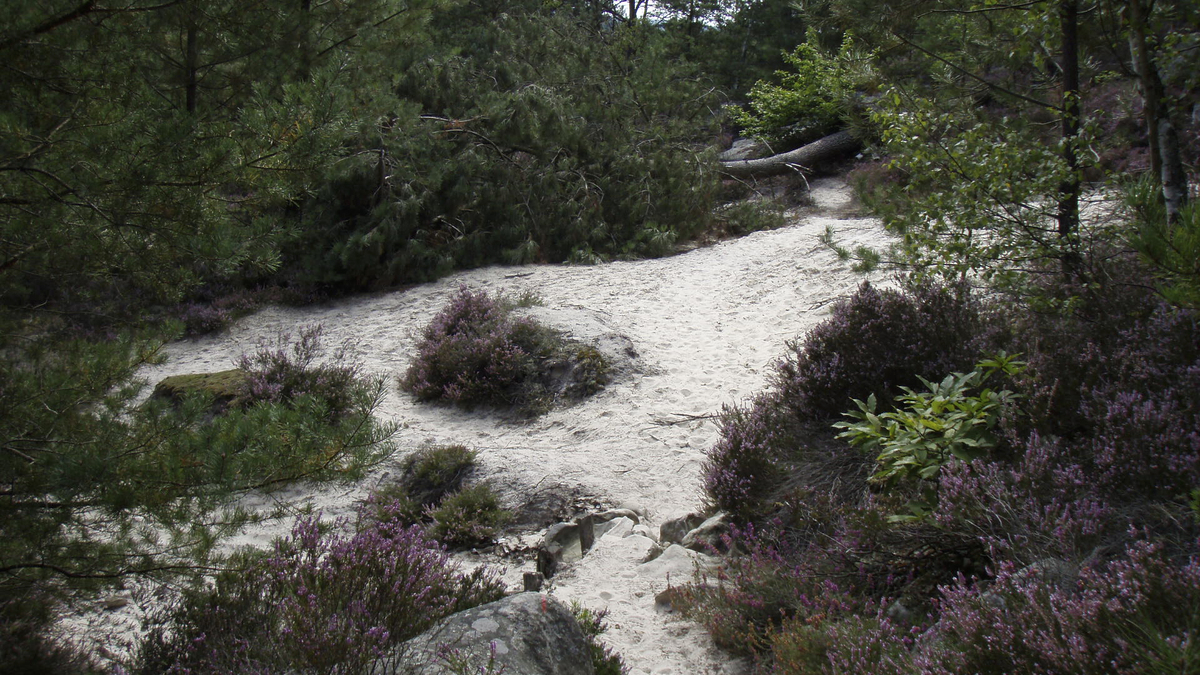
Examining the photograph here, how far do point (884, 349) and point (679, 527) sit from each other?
5.43 ft

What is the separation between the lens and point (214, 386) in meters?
6.84

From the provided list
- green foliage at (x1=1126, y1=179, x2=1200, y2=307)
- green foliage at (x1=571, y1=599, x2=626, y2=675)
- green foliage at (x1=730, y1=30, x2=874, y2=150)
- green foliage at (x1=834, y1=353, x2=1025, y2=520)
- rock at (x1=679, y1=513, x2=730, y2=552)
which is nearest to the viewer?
green foliage at (x1=1126, y1=179, x2=1200, y2=307)

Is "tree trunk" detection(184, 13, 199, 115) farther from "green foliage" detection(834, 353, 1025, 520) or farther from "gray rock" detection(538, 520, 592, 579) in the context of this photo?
"green foliage" detection(834, 353, 1025, 520)

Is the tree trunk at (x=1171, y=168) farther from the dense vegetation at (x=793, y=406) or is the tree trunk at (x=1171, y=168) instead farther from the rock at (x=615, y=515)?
the rock at (x=615, y=515)

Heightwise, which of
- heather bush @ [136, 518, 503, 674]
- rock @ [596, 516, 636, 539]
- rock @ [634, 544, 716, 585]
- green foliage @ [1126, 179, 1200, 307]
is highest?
green foliage @ [1126, 179, 1200, 307]

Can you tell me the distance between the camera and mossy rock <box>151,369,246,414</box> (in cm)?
649

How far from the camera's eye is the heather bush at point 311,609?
240 centimetres

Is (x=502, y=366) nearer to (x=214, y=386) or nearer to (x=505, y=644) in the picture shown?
(x=214, y=386)

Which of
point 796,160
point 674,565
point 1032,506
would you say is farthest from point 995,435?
point 796,160

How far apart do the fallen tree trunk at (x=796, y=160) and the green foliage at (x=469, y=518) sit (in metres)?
11.5

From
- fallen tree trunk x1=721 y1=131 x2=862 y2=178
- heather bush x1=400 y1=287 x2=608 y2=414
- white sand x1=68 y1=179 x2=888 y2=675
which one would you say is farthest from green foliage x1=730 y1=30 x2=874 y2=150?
heather bush x1=400 y1=287 x2=608 y2=414

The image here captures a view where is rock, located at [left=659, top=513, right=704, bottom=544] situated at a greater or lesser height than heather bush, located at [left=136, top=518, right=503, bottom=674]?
lesser

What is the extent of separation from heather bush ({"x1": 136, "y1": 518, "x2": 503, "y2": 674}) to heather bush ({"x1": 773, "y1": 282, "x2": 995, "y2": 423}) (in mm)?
2409

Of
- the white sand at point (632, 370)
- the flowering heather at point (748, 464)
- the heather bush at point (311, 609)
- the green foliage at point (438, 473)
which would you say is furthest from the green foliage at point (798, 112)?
the heather bush at point (311, 609)
